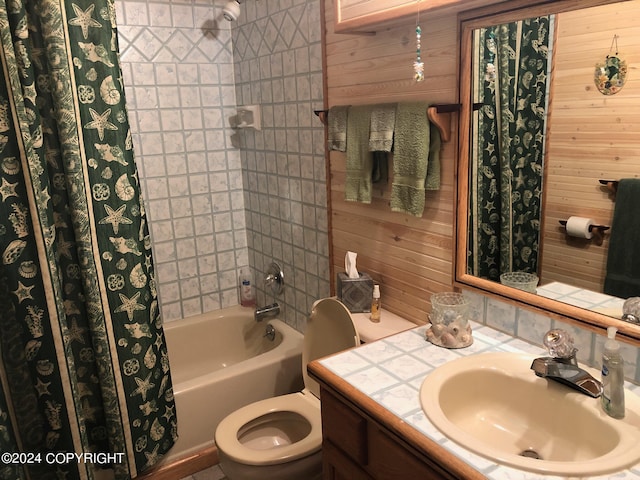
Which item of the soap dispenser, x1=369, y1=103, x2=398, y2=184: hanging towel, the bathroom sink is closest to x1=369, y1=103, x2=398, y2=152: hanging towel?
x1=369, y1=103, x2=398, y2=184: hanging towel

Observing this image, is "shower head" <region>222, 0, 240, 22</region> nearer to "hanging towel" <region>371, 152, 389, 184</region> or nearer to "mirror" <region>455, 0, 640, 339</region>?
"hanging towel" <region>371, 152, 389, 184</region>

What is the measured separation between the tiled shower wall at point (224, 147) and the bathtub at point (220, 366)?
0.11 m

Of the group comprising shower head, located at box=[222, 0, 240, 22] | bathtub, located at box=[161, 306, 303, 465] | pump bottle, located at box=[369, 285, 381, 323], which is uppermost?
shower head, located at box=[222, 0, 240, 22]

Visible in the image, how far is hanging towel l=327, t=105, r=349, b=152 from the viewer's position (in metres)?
1.79

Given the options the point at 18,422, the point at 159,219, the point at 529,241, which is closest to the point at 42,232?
the point at 18,422

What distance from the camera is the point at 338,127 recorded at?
5.95 ft

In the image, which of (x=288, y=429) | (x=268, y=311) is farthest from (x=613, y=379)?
(x=268, y=311)

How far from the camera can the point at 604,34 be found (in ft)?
3.73

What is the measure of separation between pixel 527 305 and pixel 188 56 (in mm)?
2053

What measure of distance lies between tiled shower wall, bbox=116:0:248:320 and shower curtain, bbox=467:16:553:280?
162 centimetres

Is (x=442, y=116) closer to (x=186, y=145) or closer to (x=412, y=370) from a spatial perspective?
(x=412, y=370)

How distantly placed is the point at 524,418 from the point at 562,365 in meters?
0.17

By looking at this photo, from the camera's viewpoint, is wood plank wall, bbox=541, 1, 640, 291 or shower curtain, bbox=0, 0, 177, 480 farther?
shower curtain, bbox=0, 0, 177, 480

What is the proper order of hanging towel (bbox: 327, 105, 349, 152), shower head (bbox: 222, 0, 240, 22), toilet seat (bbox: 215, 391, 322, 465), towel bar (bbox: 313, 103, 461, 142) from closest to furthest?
1. towel bar (bbox: 313, 103, 461, 142)
2. toilet seat (bbox: 215, 391, 322, 465)
3. hanging towel (bbox: 327, 105, 349, 152)
4. shower head (bbox: 222, 0, 240, 22)
